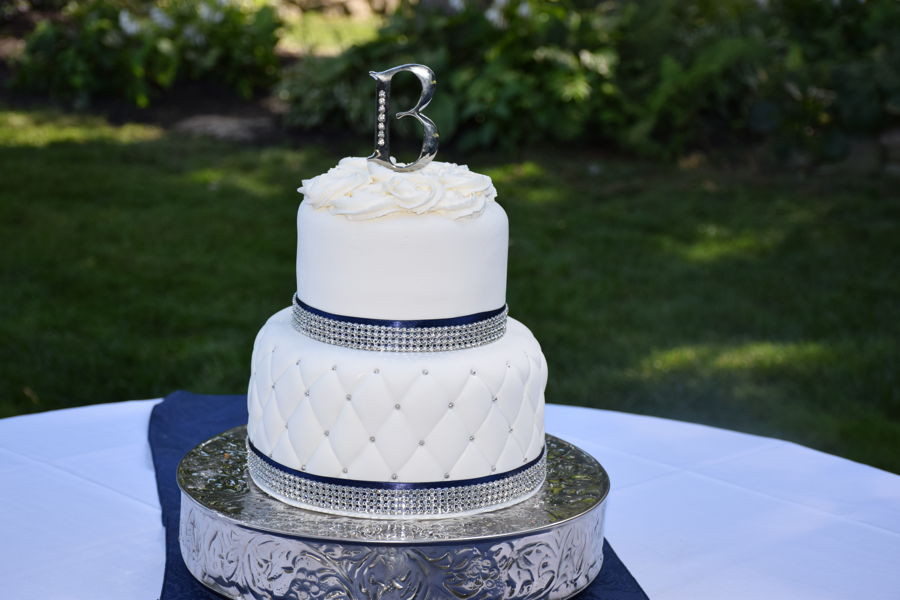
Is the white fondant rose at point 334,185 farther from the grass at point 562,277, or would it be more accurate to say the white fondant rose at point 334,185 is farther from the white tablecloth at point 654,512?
the grass at point 562,277

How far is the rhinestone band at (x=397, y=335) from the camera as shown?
1.99 meters

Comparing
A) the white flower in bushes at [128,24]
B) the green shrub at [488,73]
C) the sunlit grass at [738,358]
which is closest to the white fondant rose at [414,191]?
the sunlit grass at [738,358]

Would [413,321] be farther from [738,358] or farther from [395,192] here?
[738,358]

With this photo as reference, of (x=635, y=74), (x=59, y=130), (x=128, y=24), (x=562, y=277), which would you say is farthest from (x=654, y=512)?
(x=128, y=24)

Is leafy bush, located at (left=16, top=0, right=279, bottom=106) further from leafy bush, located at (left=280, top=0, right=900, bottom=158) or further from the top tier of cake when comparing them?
the top tier of cake

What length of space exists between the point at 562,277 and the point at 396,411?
464cm

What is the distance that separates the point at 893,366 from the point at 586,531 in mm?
3801

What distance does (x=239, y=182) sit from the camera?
316 inches

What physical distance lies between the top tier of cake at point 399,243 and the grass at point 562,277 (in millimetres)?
3006

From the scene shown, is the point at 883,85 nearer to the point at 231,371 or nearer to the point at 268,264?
the point at 268,264
